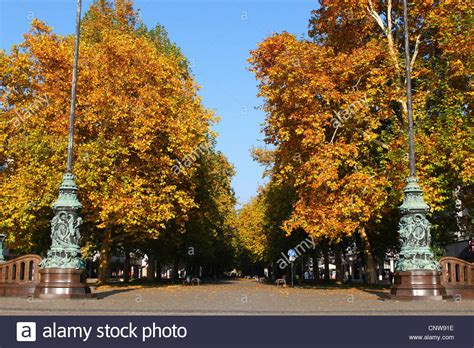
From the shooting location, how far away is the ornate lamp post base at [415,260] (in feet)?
59.1

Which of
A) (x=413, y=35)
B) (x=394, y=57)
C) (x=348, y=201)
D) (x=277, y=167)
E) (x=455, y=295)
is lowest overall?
(x=455, y=295)

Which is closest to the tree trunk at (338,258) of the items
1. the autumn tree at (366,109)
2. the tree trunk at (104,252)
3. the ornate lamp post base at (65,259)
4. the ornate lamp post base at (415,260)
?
the autumn tree at (366,109)

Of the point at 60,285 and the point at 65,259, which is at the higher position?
the point at 65,259

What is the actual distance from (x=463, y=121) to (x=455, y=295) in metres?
8.23

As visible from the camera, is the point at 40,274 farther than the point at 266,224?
No

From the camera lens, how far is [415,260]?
731 inches


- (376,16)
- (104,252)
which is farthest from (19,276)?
(376,16)

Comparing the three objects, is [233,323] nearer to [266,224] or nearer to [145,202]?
[145,202]

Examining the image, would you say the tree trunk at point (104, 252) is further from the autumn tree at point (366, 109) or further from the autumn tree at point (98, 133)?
the autumn tree at point (366, 109)

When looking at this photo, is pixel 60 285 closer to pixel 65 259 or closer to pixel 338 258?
pixel 65 259

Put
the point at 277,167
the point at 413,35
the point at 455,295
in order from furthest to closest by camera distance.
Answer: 1. the point at 277,167
2. the point at 413,35
3. the point at 455,295

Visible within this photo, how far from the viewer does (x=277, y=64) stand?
89.7ft

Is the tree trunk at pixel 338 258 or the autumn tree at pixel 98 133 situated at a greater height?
the autumn tree at pixel 98 133

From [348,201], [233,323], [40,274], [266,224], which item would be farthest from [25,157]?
[266,224]
